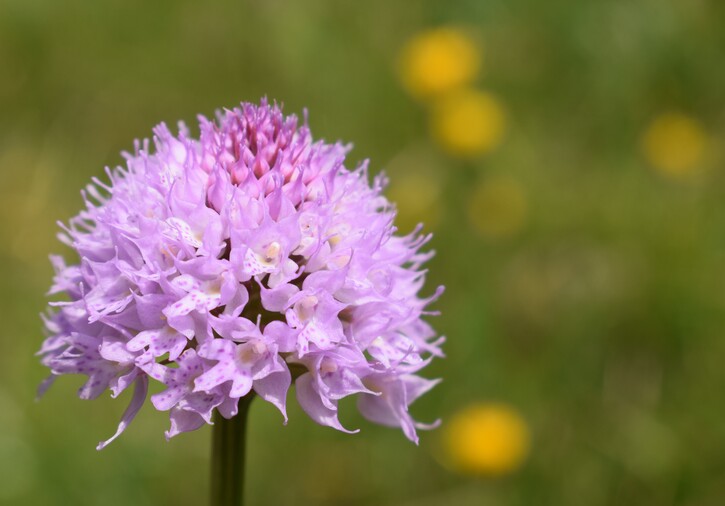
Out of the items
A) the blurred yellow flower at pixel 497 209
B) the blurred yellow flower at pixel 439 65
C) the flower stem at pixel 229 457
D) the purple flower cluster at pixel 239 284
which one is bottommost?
the flower stem at pixel 229 457

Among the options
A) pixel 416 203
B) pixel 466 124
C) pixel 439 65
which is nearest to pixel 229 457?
pixel 416 203

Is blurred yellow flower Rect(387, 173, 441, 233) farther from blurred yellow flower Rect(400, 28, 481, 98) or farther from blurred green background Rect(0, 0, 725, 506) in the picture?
blurred yellow flower Rect(400, 28, 481, 98)

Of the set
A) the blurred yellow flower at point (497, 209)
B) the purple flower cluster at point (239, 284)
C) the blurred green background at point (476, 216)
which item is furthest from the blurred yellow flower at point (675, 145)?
the purple flower cluster at point (239, 284)

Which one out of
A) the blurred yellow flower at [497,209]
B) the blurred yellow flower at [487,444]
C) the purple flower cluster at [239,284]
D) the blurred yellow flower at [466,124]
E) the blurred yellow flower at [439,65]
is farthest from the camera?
the blurred yellow flower at [439,65]

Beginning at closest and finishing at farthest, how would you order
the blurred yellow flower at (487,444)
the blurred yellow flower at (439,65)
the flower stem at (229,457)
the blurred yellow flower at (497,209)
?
1. the flower stem at (229,457)
2. the blurred yellow flower at (487,444)
3. the blurred yellow flower at (497,209)
4. the blurred yellow flower at (439,65)

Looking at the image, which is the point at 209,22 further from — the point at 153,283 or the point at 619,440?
the point at 153,283

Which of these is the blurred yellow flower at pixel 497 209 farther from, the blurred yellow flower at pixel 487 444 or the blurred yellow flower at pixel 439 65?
the blurred yellow flower at pixel 487 444

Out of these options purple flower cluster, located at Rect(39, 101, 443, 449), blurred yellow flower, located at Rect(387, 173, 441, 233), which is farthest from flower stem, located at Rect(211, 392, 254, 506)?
blurred yellow flower, located at Rect(387, 173, 441, 233)
